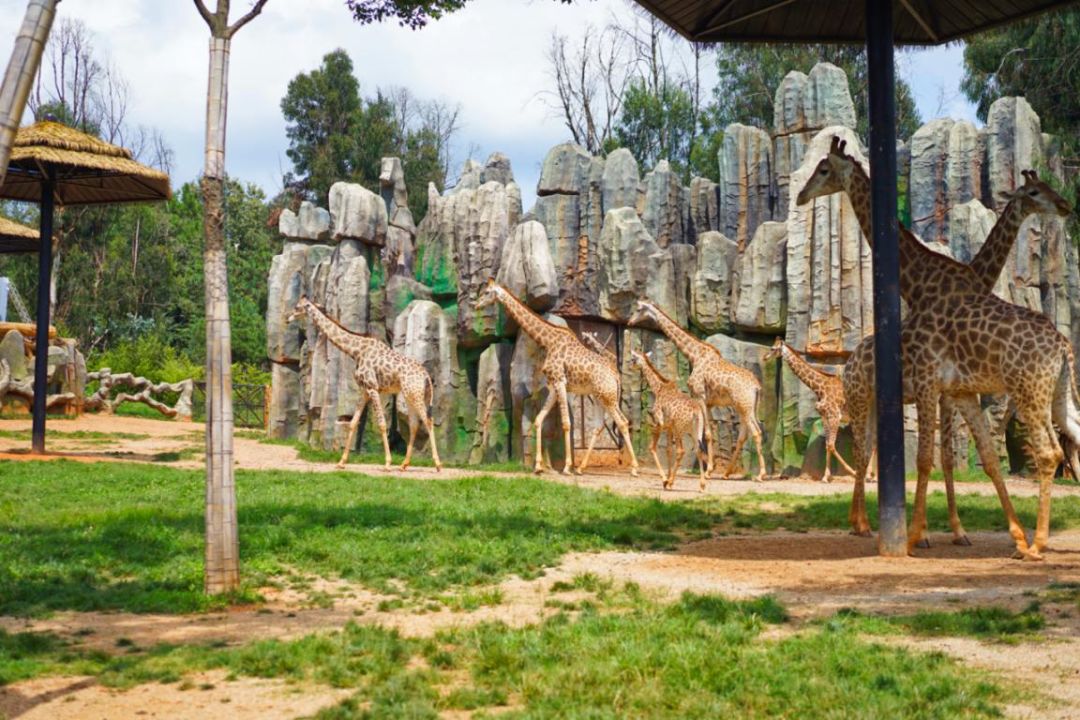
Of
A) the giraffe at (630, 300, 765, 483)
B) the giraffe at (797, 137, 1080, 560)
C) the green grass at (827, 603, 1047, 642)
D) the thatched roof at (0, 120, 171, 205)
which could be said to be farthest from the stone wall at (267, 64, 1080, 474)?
the green grass at (827, 603, 1047, 642)

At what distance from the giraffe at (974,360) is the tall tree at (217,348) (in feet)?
17.8

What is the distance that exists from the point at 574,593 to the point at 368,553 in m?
1.96

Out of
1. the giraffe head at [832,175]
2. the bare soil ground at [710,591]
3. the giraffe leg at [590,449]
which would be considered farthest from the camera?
the giraffe leg at [590,449]

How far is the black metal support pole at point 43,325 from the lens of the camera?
1688 centimetres

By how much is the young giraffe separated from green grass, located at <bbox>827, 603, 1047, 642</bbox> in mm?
3148

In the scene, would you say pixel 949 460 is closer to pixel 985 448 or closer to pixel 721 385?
pixel 985 448

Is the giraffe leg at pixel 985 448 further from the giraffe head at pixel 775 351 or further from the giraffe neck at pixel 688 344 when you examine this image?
the giraffe head at pixel 775 351

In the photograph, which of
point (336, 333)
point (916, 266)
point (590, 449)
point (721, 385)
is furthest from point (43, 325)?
point (916, 266)

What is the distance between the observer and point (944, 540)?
995 cm

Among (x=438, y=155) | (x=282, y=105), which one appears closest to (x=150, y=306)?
(x=282, y=105)

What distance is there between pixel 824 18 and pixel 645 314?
7.75 meters

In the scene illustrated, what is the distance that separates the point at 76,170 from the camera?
17250 millimetres

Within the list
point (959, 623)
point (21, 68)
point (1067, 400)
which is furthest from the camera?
point (1067, 400)

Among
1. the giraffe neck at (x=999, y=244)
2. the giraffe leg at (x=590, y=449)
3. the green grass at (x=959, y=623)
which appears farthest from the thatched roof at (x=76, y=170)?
the green grass at (x=959, y=623)
